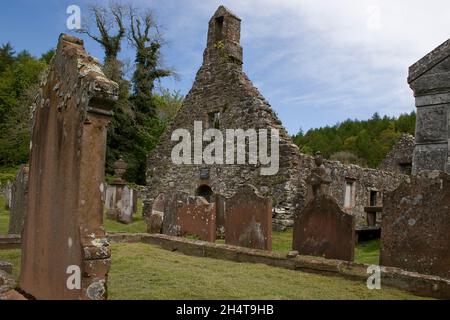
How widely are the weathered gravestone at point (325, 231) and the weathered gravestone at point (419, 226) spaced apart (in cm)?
53

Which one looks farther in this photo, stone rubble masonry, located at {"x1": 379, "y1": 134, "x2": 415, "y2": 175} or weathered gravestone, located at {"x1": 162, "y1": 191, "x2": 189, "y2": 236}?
stone rubble masonry, located at {"x1": 379, "y1": 134, "x2": 415, "y2": 175}

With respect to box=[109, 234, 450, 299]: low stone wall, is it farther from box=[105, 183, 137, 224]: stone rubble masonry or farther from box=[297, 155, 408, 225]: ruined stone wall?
box=[297, 155, 408, 225]: ruined stone wall

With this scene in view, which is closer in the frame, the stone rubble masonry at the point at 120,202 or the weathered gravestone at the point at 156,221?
the weathered gravestone at the point at 156,221

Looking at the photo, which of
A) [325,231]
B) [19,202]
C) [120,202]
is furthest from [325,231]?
[120,202]

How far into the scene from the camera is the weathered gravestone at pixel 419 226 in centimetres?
500

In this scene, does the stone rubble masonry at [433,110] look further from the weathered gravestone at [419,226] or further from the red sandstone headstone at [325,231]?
the red sandstone headstone at [325,231]

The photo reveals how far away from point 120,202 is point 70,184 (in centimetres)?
1208

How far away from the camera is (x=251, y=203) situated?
24.6 feet

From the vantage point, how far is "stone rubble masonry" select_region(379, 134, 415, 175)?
24.9m

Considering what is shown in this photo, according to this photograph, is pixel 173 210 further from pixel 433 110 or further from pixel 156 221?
pixel 433 110

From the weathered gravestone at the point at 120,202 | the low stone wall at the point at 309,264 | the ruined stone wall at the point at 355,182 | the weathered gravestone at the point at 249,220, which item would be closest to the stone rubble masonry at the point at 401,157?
the ruined stone wall at the point at 355,182

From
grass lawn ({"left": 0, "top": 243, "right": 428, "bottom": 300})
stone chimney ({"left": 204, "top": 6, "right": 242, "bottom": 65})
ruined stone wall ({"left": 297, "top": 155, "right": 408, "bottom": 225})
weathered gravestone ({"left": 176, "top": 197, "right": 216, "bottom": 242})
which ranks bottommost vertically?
grass lawn ({"left": 0, "top": 243, "right": 428, "bottom": 300})

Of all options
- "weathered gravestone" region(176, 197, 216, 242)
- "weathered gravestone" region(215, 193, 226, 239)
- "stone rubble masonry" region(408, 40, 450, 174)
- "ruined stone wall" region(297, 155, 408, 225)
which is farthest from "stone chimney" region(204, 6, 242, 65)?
"stone rubble masonry" region(408, 40, 450, 174)

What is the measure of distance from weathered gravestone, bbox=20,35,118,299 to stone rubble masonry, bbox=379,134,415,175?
24.0m
